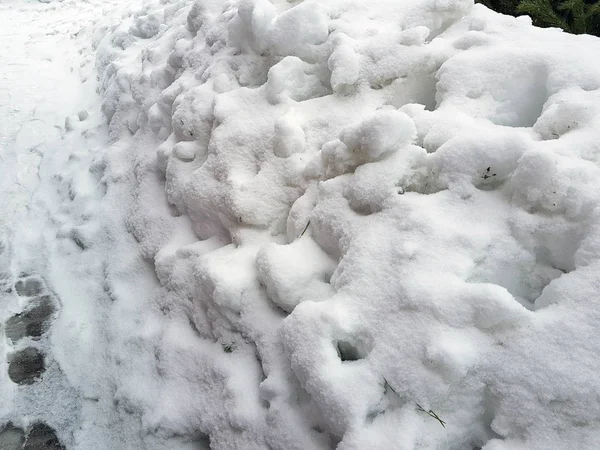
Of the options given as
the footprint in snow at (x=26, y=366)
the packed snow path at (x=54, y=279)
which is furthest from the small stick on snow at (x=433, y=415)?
the footprint in snow at (x=26, y=366)

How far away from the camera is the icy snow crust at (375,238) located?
4.78 feet

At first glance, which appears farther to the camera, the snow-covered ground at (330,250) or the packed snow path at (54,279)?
the packed snow path at (54,279)

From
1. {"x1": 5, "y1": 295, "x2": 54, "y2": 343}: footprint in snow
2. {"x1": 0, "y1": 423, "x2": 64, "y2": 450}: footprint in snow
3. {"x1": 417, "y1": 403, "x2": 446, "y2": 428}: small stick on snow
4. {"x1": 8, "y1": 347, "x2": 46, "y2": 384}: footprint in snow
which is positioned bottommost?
{"x1": 0, "y1": 423, "x2": 64, "y2": 450}: footprint in snow

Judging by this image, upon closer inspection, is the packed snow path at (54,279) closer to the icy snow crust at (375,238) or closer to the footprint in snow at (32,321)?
the footprint in snow at (32,321)

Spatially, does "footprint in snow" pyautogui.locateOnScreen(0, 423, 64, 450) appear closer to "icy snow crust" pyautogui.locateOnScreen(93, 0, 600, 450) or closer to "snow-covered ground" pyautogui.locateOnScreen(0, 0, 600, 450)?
"snow-covered ground" pyautogui.locateOnScreen(0, 0, 600, 450)

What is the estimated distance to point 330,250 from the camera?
6.40ft

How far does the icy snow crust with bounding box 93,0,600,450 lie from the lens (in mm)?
1456

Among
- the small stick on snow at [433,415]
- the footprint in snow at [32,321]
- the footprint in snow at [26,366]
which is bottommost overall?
the footprint in snow at [26,366]

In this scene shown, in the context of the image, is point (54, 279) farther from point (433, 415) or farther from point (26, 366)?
point (433, 415)

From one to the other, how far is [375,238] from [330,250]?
242 mm

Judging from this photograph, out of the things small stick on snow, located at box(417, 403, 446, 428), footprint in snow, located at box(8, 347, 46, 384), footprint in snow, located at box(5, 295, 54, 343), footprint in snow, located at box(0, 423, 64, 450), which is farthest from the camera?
footprint in snow, located at box(5, 295, 54, 343)

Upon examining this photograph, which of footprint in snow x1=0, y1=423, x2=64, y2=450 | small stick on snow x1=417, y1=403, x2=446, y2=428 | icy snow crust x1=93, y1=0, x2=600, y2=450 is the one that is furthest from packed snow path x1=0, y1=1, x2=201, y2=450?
small stick on snow x1=417, y1=403, x2=446, y2=428

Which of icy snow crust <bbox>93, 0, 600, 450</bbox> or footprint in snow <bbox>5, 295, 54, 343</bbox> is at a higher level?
icy snow crust <bbox>93, 0, 600, 450</bbox>

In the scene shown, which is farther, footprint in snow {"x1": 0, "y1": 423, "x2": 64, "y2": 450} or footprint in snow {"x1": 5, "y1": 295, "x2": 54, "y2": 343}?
footprint in snow {"x1": 5, "y1": 295, "x2": 54, "y2": 343}
